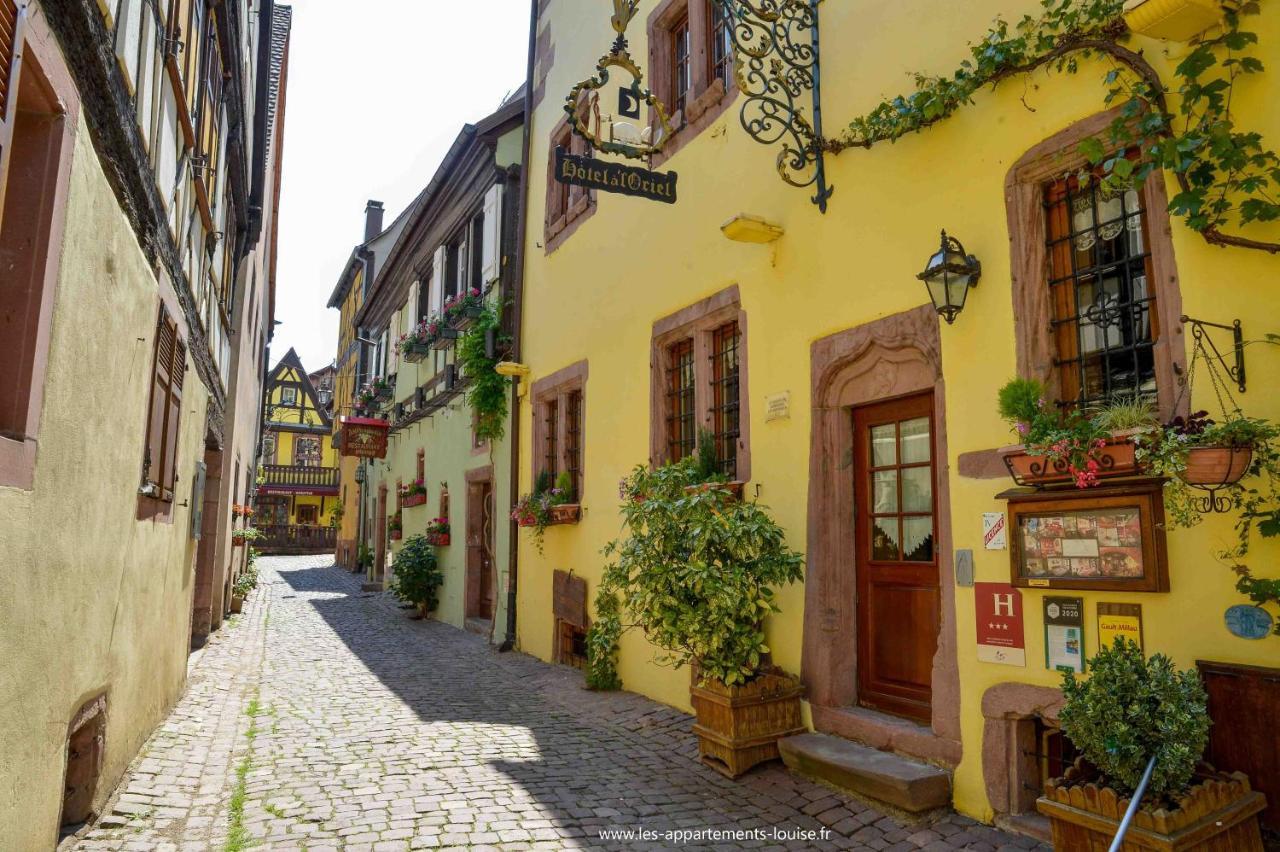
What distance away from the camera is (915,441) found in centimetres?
518

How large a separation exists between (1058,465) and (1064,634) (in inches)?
32.5

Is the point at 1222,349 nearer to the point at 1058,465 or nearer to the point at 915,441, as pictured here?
the point at 1058,465

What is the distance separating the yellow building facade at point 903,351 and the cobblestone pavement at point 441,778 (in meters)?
0.59

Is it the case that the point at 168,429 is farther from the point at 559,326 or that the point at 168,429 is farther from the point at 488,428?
the point at 488,428

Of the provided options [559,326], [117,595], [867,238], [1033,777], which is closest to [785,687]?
[1033,777]

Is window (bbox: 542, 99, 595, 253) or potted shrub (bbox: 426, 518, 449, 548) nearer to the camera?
window (bbox: 542, 99, 595, 253)

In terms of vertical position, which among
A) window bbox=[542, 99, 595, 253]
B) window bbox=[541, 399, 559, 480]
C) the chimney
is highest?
the chimney

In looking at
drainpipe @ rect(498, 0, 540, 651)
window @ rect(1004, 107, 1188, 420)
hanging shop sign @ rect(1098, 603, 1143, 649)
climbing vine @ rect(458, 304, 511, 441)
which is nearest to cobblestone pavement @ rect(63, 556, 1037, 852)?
hanging shop sign @ rect(1098, 603, 1143, 649)

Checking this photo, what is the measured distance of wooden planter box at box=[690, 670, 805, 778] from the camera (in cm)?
525

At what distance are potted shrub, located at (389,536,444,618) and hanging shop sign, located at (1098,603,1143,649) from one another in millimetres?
11483

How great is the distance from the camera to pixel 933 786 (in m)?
4.37

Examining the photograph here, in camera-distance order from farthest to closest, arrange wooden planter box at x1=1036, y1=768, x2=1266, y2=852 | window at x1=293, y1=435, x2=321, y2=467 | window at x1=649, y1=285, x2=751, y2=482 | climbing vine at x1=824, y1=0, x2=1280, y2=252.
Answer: window at x1=293, y1=435, x2=321, y2=467
window at x1=649, y1=285, x2=751, y2=482
climbing vine at x1=824, y1=0, x2=1280, y2=252
wooden planter box at x1=1036, y1=768, x2=1266, y2=852

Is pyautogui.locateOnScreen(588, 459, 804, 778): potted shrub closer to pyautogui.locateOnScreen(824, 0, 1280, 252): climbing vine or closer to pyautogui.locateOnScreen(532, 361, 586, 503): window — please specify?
pyautogui.locateOnScreen(824, 0, 1280, 252): climbing vine

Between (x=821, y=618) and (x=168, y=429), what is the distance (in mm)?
4444
